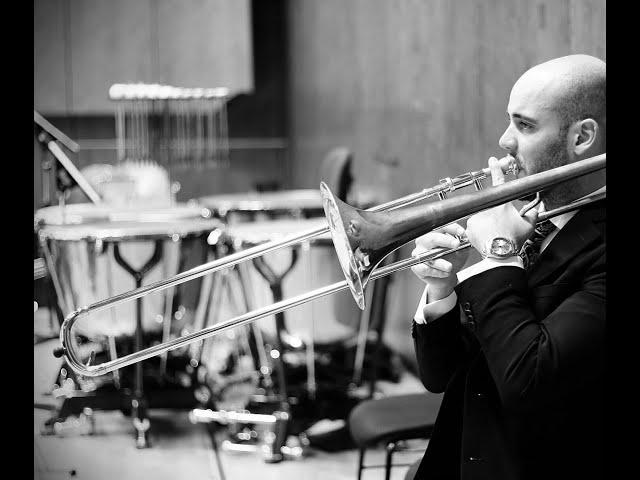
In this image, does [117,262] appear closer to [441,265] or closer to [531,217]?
[441,265]

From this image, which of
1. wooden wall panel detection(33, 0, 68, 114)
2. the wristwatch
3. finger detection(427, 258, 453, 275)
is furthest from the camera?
wooden wall panel detection(33, 0, 68, 114)

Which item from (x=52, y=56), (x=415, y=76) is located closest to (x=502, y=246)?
(x=415, y=76)

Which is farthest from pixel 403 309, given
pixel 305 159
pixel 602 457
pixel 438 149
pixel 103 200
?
pixel 602 457

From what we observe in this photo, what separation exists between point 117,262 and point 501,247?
91.3 inches

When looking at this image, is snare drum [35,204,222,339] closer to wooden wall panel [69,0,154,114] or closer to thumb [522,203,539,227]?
thumb [522,203,539,227]

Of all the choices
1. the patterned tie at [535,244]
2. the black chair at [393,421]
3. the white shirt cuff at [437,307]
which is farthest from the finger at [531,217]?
the black chair at [393,421]

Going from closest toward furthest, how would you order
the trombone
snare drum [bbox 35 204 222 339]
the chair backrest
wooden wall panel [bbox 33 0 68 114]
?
the trombone < snare drum [bbox 35 204 222 339] < the chair backrest < wooden wall panel [bbox 33 0 68 114]

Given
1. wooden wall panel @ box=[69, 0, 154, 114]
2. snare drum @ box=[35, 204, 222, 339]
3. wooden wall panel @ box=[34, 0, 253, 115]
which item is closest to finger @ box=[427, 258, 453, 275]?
snare drum @ box=[35, 204, 222, 339]

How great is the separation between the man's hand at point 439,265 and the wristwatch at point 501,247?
0.30 feet

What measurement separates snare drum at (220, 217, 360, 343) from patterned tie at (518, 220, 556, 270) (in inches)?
71.4

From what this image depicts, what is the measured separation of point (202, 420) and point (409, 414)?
1.59 metres

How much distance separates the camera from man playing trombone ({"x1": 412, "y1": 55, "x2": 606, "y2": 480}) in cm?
138

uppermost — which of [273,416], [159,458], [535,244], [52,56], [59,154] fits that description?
[52,56]

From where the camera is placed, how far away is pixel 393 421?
223 cm
